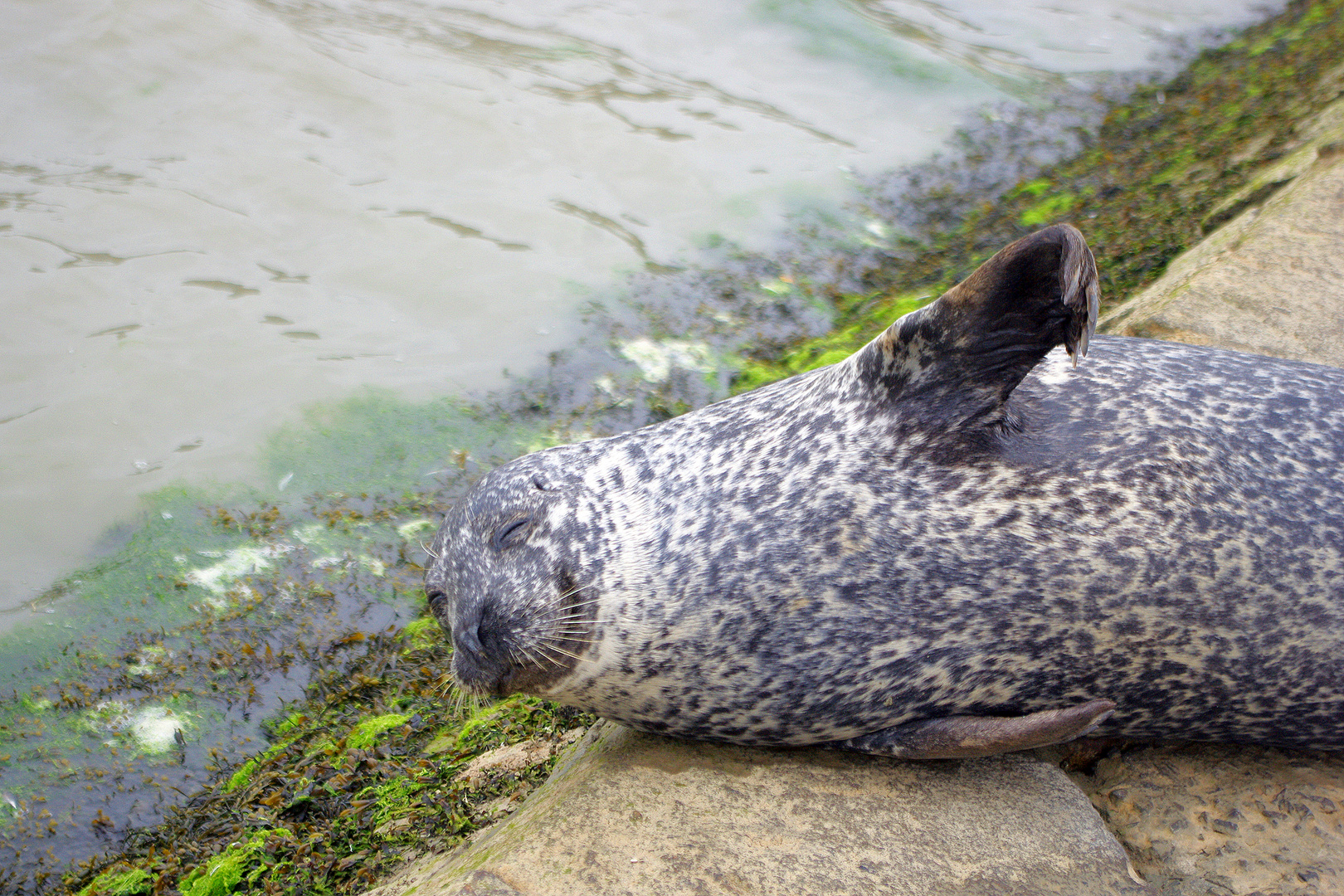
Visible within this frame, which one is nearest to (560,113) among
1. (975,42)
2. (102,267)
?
(102,267)

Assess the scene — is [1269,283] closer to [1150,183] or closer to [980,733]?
[1150,183]

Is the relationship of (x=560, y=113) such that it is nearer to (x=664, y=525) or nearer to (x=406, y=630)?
(x=406, y=630)

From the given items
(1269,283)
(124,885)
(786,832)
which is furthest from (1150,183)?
(124,885)

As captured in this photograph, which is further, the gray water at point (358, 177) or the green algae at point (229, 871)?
the gray water at point (358, 177)

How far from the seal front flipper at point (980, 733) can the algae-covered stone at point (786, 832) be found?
0.40 feet

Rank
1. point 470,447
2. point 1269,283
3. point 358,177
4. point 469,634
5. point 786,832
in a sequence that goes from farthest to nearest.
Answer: point 358,177 → point 470,447 → point 1269,283 → point 469,634 → point 786,832

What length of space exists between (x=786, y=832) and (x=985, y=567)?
89 centimetres

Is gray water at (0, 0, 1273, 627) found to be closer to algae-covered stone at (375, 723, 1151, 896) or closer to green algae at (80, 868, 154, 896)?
green algae at (80, 868, 154, 896)

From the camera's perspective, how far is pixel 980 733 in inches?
103

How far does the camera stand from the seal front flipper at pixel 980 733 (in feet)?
8.20

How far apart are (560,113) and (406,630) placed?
4418 millimetres

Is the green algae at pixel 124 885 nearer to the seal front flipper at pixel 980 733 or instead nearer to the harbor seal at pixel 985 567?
the harbor seal at pixel 985 567

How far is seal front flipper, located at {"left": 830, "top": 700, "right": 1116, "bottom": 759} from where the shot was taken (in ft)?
8.20

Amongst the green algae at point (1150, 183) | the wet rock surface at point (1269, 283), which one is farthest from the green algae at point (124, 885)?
the wet rock surface at point (1269, 283)
